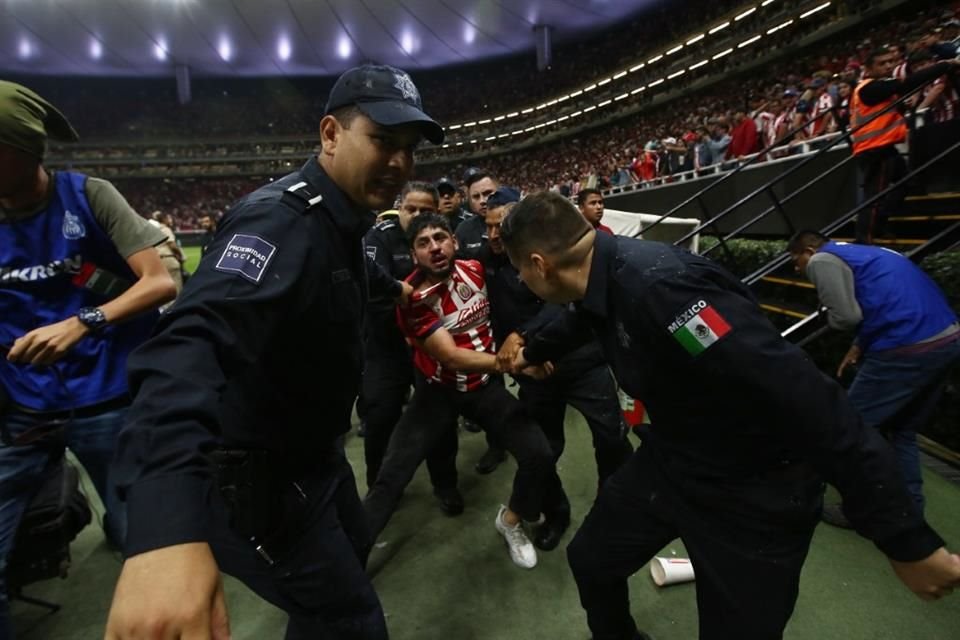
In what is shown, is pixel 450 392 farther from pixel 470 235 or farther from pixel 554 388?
pixel 470 235

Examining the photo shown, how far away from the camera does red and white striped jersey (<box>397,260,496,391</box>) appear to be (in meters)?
2.51

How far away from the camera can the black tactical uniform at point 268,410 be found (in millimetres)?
697

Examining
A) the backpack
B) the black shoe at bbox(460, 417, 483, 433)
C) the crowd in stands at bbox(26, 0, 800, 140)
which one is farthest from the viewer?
the crowd in stands at bbox(26, 0, 800, 140)

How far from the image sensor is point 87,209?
1680mm

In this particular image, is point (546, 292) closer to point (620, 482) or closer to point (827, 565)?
point (620, 482)

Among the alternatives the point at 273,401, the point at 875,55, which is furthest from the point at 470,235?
the point at 875,55

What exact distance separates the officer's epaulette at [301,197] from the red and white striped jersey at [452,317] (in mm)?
1310

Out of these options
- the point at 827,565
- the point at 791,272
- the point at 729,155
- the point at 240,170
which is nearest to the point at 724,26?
the point at 729,155

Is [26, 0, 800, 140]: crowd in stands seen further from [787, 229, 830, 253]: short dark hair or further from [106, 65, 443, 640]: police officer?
[106, 65, 443, 640]: police officer

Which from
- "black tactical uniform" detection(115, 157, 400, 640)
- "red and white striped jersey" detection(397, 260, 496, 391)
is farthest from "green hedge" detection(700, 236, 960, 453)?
"black tactical uniform" detection(115, 157, 400, 640)

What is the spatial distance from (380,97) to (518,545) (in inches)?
91.5

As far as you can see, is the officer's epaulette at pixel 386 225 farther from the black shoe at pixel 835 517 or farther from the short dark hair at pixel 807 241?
the black shoe at pixel 835 517

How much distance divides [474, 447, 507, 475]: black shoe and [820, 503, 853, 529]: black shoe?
2.05 meters

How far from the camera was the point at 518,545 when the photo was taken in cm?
258
